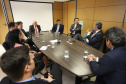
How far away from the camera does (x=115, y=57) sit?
101 centimetres

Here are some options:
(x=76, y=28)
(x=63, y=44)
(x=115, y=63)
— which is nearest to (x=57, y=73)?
(x=115, y=63)

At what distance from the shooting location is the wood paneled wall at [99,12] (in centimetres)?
305

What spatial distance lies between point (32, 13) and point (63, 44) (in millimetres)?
4135

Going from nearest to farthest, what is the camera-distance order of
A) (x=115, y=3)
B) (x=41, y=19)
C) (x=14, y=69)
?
1. (x=14, y=69)
2. (x=115, y=3)
3. (x=41, y=19)

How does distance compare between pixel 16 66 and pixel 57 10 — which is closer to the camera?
pixel 16 66

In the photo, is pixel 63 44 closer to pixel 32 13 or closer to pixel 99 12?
pixel 99 12

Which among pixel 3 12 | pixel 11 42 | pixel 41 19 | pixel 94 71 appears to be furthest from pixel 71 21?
pixel 94 71

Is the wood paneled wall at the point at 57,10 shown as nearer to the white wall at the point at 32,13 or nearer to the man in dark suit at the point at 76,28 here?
the white wall at the point at 32,13

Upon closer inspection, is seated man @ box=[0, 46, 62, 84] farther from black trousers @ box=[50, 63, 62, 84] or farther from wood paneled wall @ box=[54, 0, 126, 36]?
wood paneled wall @ box=[54, 0, 126, 36]

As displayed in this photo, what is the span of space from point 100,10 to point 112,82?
350 cm

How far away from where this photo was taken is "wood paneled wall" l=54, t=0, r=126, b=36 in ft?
10.0

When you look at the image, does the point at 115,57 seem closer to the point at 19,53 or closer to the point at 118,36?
the point at 118,36

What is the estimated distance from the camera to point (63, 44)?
2326 millimetres

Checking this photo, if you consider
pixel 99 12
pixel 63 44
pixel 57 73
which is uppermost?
pixel 99 12
